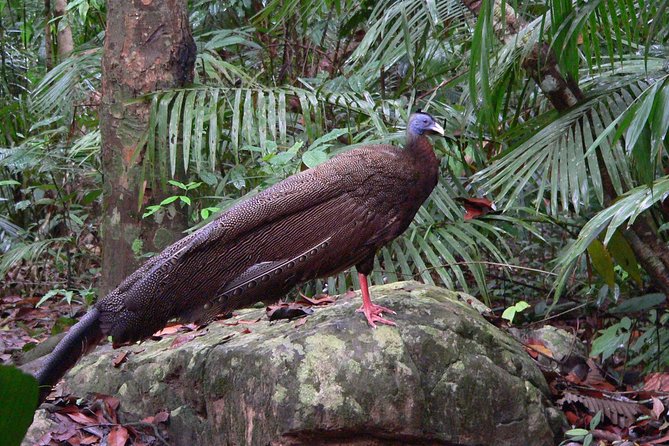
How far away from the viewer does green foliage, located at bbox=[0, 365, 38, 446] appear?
913 mm

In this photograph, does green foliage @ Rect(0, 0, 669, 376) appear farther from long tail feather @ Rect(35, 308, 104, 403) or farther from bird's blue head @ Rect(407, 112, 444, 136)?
long tail feather @ Rect(35, 308, 104, 403)

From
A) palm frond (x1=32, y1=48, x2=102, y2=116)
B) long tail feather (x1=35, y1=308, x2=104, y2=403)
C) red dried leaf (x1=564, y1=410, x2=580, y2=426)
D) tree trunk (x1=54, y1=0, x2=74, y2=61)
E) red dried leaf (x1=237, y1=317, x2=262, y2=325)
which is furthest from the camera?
tree trunk (x1=54, y1=0, x2=74, y2=61)

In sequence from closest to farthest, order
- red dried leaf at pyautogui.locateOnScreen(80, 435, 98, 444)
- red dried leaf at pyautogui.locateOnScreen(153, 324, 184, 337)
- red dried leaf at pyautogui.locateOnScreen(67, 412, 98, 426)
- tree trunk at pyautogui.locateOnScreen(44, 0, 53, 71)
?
red dried leaf at pyautogui.locateOnScreen(80, 435, 98, 444)
red dried leaf at pyautogui.locateOnScreen(67, 412, 98, 426)
red dried leaf at pyautogui.locateOnScreen(153, 324, 184, 337)
tree trunk at pyautogui.locateOnScreen(44, 0, 53, 71)

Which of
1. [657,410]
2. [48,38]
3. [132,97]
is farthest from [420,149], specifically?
[48,38]

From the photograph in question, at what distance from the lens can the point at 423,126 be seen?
3.59 metres

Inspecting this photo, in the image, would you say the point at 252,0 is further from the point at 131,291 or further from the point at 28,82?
the point at 131,291

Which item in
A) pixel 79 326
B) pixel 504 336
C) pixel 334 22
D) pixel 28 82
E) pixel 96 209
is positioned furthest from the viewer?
pixel 28 82

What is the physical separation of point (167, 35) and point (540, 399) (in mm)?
2985

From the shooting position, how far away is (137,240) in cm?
496

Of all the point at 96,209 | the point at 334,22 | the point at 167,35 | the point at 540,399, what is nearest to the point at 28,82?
the point at 96,209

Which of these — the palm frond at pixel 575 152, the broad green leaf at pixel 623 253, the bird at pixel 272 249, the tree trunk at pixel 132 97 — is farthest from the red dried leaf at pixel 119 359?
the broad green leaf at pixel 623 253

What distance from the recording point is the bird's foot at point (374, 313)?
3332mm

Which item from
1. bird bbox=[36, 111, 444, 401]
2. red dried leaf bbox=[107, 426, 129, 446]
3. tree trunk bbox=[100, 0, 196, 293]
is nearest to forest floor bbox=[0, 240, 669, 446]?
red dried leaf bbox=[107, 426, 129, 446]

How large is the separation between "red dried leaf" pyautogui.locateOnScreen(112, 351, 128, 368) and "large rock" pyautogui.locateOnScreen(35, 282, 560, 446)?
0.14m
